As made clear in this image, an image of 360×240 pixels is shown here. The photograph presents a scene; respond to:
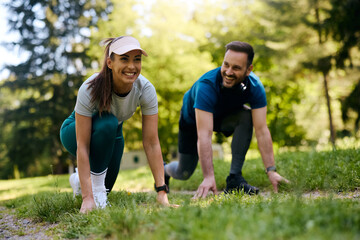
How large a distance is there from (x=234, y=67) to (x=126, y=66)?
140cm

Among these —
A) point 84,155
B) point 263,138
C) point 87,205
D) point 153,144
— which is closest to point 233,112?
point 263,138

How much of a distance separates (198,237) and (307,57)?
499 inches

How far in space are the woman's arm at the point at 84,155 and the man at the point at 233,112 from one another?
114cm

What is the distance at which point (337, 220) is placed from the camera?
1666mm

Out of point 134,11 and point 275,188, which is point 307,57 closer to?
point 134,11

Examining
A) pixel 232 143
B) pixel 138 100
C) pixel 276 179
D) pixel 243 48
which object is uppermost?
pixel 243 48

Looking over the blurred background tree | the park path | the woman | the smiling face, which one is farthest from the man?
the blurred background tree

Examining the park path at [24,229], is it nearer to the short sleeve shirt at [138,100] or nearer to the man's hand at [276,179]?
the short sleeve shirt at [138,100]

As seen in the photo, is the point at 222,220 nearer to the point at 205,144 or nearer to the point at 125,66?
the point at 125,66

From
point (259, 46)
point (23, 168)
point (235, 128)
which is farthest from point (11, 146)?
point (235, 128)

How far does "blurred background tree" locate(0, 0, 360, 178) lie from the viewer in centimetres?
1346

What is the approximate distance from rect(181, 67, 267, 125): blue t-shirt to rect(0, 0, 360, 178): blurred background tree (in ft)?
32.3

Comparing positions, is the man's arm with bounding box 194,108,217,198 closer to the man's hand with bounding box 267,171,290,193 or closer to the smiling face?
the man's hand with bounding box 267,171,290,193

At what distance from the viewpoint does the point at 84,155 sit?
302 centimetres
